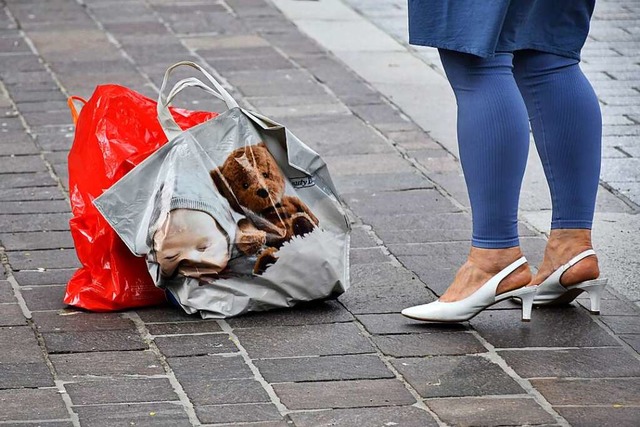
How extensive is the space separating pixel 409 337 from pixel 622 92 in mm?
3182

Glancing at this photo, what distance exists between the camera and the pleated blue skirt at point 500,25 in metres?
3.12

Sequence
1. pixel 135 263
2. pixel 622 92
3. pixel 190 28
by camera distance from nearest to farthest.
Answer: pixel 135 263 < pixel 622 92 < pixel 190 28

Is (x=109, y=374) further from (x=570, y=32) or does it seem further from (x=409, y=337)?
(x=570, y=32)

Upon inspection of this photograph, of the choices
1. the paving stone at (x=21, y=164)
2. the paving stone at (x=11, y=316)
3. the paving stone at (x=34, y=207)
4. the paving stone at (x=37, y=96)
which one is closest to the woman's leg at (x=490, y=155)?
the paving stone at (x=11, y=316)

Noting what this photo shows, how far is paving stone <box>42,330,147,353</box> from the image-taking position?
315 centimetres

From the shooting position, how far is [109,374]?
2986 mm

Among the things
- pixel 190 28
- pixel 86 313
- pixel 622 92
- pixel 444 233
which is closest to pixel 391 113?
pixel 622 92

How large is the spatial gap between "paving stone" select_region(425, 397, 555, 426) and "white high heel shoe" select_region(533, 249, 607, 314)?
2.07 feet

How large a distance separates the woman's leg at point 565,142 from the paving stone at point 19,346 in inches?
52.8

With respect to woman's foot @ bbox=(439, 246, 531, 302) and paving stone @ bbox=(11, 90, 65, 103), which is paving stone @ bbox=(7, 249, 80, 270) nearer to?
woman's foot @ bbox=(439, 246, 531, 302)

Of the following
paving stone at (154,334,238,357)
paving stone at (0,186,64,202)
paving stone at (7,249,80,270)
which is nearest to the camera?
paving stone at (154,334,238,357)

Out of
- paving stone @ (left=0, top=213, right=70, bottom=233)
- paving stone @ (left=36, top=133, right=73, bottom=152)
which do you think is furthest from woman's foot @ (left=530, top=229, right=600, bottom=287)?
paving stone @ (left=36, top=133, right=73, bottom=152)

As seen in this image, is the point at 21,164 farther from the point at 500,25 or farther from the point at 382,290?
the point at 500,25

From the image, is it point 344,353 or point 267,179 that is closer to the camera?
point 344,353
